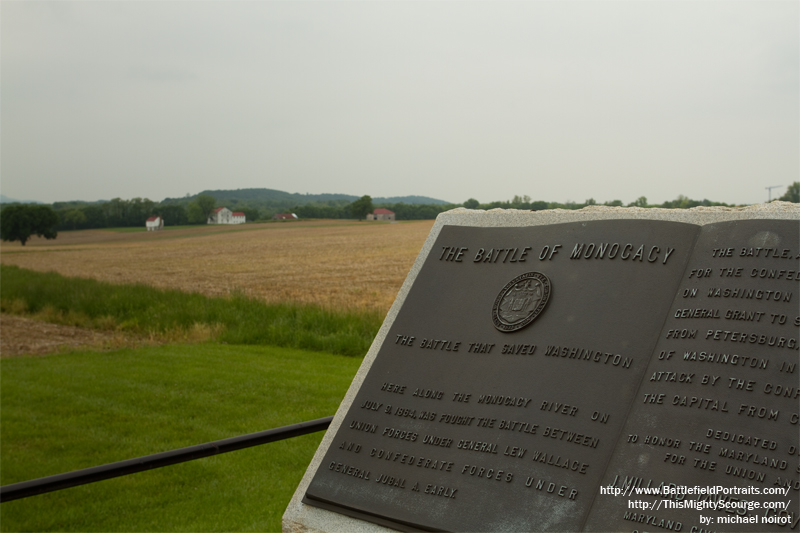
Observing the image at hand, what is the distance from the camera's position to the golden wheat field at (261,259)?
21453 mm

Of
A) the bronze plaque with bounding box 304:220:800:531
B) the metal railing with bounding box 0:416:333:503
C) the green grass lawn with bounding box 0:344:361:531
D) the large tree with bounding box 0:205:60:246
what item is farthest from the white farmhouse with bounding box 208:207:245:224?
the bronze plaque with bounding box 304:220:800:531

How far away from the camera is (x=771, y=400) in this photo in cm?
231

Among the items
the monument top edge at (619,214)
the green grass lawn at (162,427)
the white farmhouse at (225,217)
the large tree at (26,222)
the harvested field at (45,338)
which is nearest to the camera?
the monument top edge at (619,214)

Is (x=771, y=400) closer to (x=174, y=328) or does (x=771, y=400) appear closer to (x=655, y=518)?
(x=655, y=518)

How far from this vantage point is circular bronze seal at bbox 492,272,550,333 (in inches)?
119

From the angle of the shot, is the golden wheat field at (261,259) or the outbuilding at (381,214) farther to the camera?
the outbuilding at (381,214)

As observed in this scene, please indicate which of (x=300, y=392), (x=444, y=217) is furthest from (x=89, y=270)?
(x=444, y=217)

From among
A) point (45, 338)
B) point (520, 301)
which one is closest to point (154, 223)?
point (45, 338)

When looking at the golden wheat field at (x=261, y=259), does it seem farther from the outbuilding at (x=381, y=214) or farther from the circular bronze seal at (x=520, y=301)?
the circular bronze seal at (x=520, y=301)

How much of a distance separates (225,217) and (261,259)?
70.2ft

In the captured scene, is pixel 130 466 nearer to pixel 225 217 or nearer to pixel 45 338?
pixel 45 338

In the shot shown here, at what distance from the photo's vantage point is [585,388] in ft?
8.77

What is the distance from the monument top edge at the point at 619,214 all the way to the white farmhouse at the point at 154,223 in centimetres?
4467

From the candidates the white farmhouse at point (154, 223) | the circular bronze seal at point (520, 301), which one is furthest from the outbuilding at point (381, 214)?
the circular bronze seal at point (520, 301)
